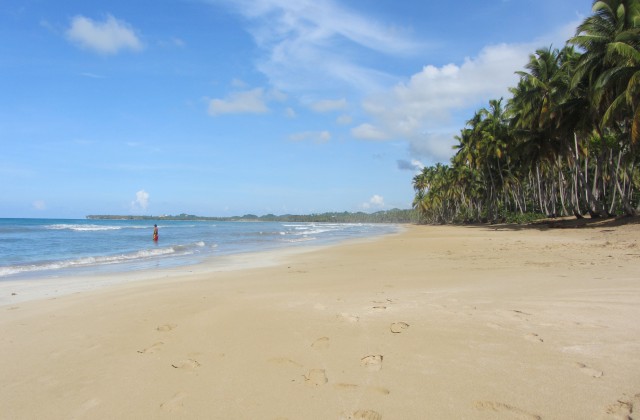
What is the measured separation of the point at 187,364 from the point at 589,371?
3423 millimetres

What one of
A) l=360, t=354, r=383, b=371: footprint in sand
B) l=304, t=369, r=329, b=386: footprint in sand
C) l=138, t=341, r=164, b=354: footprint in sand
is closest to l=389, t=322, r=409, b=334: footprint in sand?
l=360, t=354, r=383, b=371: footprint in sand

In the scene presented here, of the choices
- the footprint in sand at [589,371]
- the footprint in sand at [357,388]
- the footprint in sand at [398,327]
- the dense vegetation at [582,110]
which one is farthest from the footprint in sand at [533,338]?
the dense vegetation at [582,110]

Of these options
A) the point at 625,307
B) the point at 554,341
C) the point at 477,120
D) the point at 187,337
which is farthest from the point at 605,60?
the point at 477,120

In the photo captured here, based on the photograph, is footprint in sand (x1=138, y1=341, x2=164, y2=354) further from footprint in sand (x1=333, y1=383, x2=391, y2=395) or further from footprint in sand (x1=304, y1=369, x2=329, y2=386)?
footprint in sand (x1=333, y1=383, x2=391, y2=395)

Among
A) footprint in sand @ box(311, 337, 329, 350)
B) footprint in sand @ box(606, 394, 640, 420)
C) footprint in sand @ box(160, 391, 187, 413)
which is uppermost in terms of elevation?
footprint in sand @ box(606, 394, 640, 420)

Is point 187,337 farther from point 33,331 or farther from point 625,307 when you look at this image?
point 625,307

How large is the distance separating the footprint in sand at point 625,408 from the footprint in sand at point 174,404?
2928 mm

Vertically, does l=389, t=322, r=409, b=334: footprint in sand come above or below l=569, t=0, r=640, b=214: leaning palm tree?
below

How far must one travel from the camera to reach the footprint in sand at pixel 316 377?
10.2 ft

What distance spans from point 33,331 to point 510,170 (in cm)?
4809

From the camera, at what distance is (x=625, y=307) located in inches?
176

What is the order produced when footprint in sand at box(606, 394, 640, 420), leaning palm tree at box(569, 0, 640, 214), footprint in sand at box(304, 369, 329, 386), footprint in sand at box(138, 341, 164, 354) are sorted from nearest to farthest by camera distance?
footprint in sand at box(606, 394, 640, 420) → footprint in sand at box(304, 369, 329, 386) → footprint in sand at box(138, 341, 164, 354) → leaning palm tree at box(569, 0, 640, 214)

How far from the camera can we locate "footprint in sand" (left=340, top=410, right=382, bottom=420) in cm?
259

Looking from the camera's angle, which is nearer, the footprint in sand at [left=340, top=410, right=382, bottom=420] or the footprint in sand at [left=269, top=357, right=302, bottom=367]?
the footprint in sand at [left=340, top=410, right=382, bottom=420]
